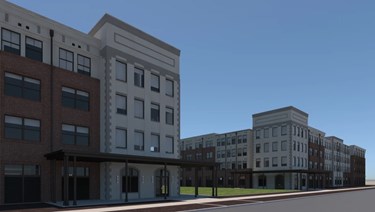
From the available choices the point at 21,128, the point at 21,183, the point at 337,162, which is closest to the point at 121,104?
the point at 21,128

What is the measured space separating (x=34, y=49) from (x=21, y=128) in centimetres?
591

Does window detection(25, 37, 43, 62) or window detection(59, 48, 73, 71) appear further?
window detection(59, 48, 73, 71)

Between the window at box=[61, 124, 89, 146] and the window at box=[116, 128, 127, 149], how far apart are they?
263cm

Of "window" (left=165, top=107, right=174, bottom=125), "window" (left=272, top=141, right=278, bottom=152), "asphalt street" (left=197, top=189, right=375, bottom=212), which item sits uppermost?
"window" (left=165, top=107, right=174, bottom=125)

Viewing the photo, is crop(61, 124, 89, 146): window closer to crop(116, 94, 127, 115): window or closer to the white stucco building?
the white stucco building

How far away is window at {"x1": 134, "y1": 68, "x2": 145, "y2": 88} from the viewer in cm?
3234

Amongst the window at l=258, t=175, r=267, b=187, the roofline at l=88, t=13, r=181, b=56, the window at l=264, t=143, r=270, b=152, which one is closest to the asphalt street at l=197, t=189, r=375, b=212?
the roofline at l=88, t=13, r=181, b=56

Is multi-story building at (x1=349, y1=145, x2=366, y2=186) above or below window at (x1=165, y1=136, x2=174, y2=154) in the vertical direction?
below

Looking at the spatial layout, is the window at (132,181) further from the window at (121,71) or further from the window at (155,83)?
the window at (155,83)

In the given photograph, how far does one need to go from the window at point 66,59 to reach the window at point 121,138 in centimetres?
668

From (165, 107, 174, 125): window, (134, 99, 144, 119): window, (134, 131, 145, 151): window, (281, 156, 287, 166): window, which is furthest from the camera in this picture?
(281, 156, 287, 166): window

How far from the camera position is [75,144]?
90.1 ft

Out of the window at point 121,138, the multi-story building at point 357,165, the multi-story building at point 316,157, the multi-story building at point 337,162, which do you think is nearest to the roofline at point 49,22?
the window at point 121,138

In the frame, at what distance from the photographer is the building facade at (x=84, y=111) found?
23859 millimetres
